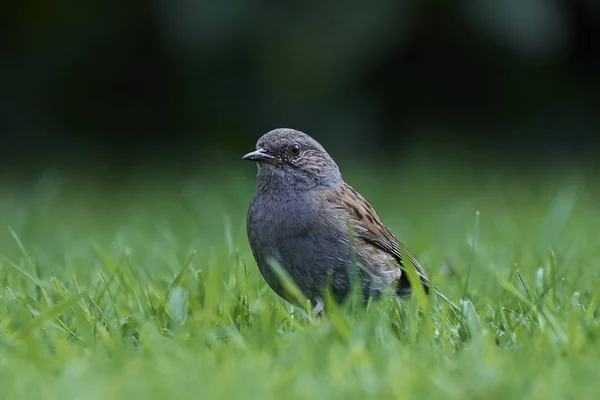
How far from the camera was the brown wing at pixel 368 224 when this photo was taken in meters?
5.44

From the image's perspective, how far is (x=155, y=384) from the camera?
136 inches

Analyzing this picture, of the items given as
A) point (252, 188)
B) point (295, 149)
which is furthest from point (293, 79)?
point (295, 149)

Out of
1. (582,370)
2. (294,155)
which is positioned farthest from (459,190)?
(582,370)

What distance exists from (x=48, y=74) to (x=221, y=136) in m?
1.94

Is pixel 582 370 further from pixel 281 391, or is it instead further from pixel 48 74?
pixel 48 74

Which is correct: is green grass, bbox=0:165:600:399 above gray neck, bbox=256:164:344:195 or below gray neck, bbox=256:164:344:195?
below

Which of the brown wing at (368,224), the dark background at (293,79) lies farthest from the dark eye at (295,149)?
the dark background at (293,79)

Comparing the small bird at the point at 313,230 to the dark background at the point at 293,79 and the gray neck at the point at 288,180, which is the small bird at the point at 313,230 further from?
the dark background at the point at 293,79

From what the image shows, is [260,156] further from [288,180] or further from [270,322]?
[270,322]

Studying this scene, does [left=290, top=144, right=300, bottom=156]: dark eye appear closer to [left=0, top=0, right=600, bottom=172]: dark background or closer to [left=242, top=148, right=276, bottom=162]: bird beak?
[left=242, top=148, right=276, bottom=162]: bird beak

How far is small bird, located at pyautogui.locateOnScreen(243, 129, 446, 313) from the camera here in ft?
16.5

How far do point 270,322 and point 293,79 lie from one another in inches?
242

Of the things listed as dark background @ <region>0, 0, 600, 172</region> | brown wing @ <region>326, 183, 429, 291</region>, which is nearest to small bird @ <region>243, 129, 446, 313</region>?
brown wing @ <region>326, 183, 429, 291</region>

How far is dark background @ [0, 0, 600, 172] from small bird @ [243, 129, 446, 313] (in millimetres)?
4466
